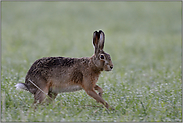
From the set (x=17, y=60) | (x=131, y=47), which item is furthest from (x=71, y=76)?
(x=131, y=47)

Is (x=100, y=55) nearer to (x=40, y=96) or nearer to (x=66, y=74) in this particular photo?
(x=66, y=74)

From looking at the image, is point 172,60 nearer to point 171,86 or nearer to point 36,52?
point 171,86

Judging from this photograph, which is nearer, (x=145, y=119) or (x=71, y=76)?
(x=145, y=119)

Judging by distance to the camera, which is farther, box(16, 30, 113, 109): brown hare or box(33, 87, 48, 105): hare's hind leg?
box(16, 30, 113, 109): brown hare

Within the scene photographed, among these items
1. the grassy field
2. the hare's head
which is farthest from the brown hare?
the grassy field

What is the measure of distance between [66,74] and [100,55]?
758 millimetres

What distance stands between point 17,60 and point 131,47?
19.6 feet

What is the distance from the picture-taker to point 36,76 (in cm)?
569

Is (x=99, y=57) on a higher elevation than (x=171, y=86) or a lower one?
higher

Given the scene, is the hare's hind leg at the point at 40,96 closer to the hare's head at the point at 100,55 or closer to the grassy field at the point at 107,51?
the grassy field at the point at 107,51

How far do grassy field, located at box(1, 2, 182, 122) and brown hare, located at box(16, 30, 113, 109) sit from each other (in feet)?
0.93

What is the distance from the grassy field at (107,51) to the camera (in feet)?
17.6

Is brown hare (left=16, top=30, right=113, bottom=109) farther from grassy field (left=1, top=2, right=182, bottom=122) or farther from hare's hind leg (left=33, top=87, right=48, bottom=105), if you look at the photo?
grassy field (left=1, top=2, right=182, bottom=122)

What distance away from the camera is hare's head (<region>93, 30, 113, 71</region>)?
18.8 ft
